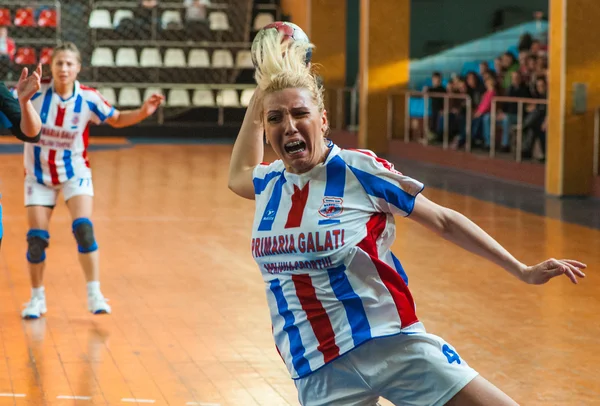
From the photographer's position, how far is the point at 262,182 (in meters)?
2.98

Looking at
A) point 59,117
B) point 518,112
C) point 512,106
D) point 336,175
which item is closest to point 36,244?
point 59,117

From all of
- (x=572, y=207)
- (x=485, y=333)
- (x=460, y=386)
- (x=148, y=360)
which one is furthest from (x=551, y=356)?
(x=572, y=207)

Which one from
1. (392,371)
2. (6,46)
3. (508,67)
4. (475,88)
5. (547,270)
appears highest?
(6,46)

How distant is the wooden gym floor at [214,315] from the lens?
5.20m

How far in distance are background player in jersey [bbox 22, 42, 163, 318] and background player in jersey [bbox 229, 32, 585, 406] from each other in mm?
4093

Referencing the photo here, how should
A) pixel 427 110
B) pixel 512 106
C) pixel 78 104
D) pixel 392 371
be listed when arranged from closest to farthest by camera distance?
pixel 392 371
pixel 78 104
pixel 512 106
pixel 427 110

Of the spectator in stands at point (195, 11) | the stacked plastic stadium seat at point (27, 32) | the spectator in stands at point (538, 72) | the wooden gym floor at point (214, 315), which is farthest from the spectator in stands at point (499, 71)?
the stacked plastic stadium seat at point (27, 32)

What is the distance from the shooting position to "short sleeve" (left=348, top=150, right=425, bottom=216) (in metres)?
2.78

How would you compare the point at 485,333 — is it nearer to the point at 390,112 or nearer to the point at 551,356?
the point at 551,356

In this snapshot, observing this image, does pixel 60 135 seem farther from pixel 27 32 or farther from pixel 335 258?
pixel 27 32

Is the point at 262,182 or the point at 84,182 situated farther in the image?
the point at 84,182

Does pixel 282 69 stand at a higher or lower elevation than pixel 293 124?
higher

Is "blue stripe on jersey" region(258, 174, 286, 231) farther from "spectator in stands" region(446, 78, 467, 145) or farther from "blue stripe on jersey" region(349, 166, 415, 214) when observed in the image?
"spectator in stands" region(446, 78, 467, 145)

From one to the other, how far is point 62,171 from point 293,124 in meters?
4.34
